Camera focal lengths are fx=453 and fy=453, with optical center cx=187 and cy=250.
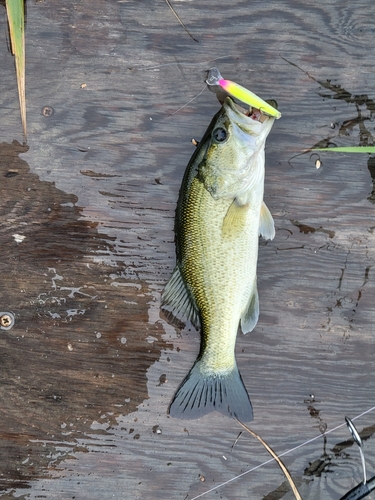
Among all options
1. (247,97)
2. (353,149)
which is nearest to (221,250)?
(247,97)

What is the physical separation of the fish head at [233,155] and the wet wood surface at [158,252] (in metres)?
0.25

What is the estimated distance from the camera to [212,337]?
1974 millimetres

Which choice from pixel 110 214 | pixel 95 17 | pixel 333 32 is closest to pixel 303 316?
pixel 110 214

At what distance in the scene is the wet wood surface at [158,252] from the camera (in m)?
2.04

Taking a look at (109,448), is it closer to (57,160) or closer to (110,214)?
(110,214)

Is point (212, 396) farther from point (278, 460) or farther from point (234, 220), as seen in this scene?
point (234, 220)

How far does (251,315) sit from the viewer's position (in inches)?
79.7

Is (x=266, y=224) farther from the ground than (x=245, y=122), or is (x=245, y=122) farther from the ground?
(x=245, y=122)

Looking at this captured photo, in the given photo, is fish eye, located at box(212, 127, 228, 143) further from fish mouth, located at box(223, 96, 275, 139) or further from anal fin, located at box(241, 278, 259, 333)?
anal fin, located at box(241, 278, 259, 333)

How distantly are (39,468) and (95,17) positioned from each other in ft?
7.01

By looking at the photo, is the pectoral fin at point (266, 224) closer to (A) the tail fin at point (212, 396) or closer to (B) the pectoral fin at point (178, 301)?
(B) the pectoral fin at point (178, 301)

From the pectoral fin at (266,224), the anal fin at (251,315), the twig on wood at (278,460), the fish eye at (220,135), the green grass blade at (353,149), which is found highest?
the fish eye at (220,135)

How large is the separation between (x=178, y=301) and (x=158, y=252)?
10.0 inches

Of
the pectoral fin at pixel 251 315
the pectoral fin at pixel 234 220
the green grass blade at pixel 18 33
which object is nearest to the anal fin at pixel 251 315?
the pectoral fin at pixel 251 315
